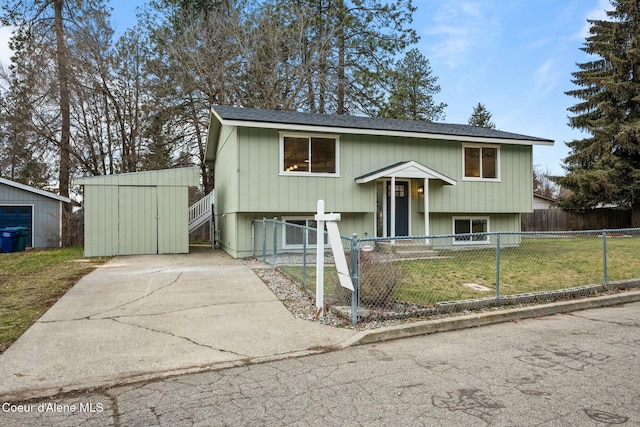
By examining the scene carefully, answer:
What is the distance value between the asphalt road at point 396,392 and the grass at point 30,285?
2.15 m

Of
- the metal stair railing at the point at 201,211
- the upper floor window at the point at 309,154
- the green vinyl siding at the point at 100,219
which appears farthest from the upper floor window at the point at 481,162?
the green vinyl siding at the point at 100,219

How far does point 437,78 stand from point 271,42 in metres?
15.7

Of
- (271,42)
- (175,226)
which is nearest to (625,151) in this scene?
(271,42)

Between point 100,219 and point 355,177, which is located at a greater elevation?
point 355,177

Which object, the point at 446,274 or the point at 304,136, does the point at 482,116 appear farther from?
the point at 446,274

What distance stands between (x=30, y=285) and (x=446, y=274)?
8321mm

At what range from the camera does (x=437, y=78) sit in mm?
31125

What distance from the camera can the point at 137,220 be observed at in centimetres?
1262

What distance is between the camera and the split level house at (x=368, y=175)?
463 inches

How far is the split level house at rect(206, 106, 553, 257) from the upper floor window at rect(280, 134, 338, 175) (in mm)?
31

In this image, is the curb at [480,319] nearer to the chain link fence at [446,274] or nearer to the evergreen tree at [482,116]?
the chain link fence at [446,274]

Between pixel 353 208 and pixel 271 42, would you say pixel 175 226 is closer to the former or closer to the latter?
pixel 353 208

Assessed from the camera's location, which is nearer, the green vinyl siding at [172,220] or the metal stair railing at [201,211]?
the green vinyl siding at [172,220]

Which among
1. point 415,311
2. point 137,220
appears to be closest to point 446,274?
point 415,311
